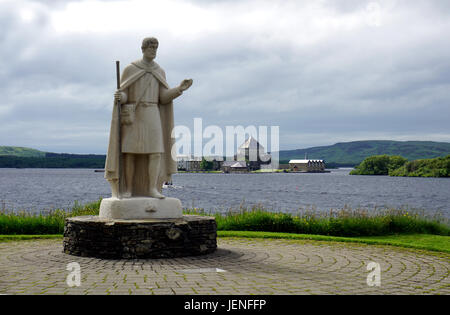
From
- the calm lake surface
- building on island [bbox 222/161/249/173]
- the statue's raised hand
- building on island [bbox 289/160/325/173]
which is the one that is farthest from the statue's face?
building on island [bbox 289/160/325/173]

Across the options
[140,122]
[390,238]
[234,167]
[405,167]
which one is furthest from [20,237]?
[234,167]

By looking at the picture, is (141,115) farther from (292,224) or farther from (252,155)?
(252,155)

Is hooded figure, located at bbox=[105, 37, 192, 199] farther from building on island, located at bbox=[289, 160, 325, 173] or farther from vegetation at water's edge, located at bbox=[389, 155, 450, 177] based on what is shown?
building on island, located at bbox=[289, 160, 325, 173]

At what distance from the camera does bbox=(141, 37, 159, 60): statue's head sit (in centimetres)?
949

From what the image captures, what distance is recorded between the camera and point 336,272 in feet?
24.0

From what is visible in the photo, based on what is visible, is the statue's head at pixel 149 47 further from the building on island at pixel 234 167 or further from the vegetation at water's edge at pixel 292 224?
the building on island at pixel 234 167

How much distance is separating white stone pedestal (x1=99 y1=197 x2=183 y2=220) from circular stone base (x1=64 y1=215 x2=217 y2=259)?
382 mm

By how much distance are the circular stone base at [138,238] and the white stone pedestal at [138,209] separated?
15.0 inches

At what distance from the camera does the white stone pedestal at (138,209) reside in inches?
362

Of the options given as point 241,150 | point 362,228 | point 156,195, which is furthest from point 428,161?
point 156,195

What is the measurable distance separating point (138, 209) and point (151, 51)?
3249 mm

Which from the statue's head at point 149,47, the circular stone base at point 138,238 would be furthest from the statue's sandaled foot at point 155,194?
the statue's head at point 149,47

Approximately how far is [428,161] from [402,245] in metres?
104

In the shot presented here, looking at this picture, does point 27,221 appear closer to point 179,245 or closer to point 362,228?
point 179,245
